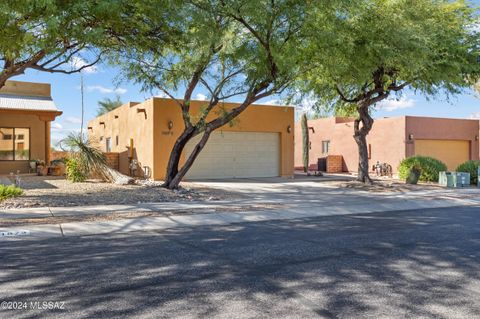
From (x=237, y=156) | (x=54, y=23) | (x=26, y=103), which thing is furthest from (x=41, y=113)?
(x=54, y=23)

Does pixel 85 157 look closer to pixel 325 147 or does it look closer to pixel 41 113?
pixel 41 113

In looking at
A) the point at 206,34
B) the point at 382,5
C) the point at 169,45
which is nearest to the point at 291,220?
the point at 206,34

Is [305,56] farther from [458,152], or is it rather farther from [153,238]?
[458,152]

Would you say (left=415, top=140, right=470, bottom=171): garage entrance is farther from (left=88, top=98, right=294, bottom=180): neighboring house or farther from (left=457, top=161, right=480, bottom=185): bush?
(left=88, top=98, right=294, bottom=180): neighboring house

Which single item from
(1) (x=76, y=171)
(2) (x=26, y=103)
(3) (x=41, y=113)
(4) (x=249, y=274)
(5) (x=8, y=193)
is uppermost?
(2) (x=26, y=103)

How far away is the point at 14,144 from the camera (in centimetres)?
2247

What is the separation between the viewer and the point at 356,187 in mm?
18016

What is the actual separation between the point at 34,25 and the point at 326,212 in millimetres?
8867

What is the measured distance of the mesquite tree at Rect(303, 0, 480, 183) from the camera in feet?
45.6

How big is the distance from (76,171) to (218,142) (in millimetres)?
6698

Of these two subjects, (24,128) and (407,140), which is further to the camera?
(407,140)

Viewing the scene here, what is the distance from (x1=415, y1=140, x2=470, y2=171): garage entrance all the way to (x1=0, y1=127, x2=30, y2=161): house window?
Answer: 22782 millimetres

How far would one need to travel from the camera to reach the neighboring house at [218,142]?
19.7 m

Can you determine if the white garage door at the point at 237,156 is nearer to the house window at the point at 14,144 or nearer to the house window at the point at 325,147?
the house window at the point at 14,144
